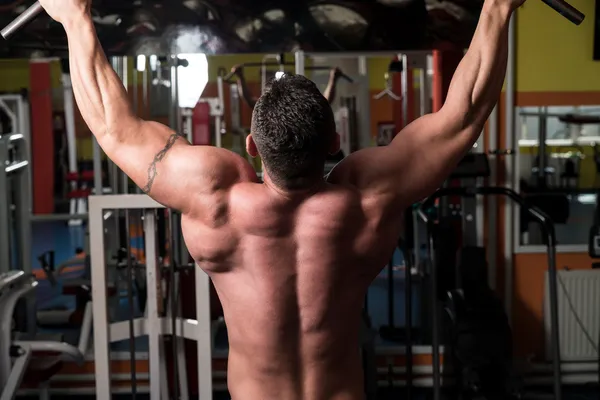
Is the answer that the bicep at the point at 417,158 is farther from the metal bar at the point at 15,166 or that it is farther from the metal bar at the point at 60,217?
the metal bar at the point at 60,217

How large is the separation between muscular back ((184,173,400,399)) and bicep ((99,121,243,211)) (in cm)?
6

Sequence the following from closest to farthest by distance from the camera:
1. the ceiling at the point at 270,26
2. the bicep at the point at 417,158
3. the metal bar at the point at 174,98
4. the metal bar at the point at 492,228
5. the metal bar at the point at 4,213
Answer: the bicep at the point at 417,158 → the ceiling at the point at 270,26 → the metal bar at the point at 4,213 → the metal bar at the point at 174,98 → the metal bar at the point at 492,228

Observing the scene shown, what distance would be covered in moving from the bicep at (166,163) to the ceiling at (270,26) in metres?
2.26

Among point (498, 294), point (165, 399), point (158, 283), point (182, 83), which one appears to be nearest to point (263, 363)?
point (158, 283)

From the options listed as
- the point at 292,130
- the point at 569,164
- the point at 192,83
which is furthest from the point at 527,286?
the point at 569,164

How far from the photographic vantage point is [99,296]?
3.07 meters

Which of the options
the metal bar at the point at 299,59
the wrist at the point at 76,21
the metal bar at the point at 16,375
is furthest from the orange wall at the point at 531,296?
the wrist at the point at 76,21

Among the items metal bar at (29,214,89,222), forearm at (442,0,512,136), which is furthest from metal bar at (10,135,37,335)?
forearm at (442,0,512,136)

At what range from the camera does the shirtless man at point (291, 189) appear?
4.58 feet

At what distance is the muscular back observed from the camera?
1.44 m

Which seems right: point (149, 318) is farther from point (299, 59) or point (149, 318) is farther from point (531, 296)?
point (531, 296)

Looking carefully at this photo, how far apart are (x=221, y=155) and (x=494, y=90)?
0.53 m

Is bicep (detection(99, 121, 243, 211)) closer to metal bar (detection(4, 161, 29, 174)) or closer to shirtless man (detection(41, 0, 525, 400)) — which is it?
A: shirtless man (detection(41, 0, 525, 400))

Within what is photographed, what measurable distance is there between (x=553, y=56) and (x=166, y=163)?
11.1ft
